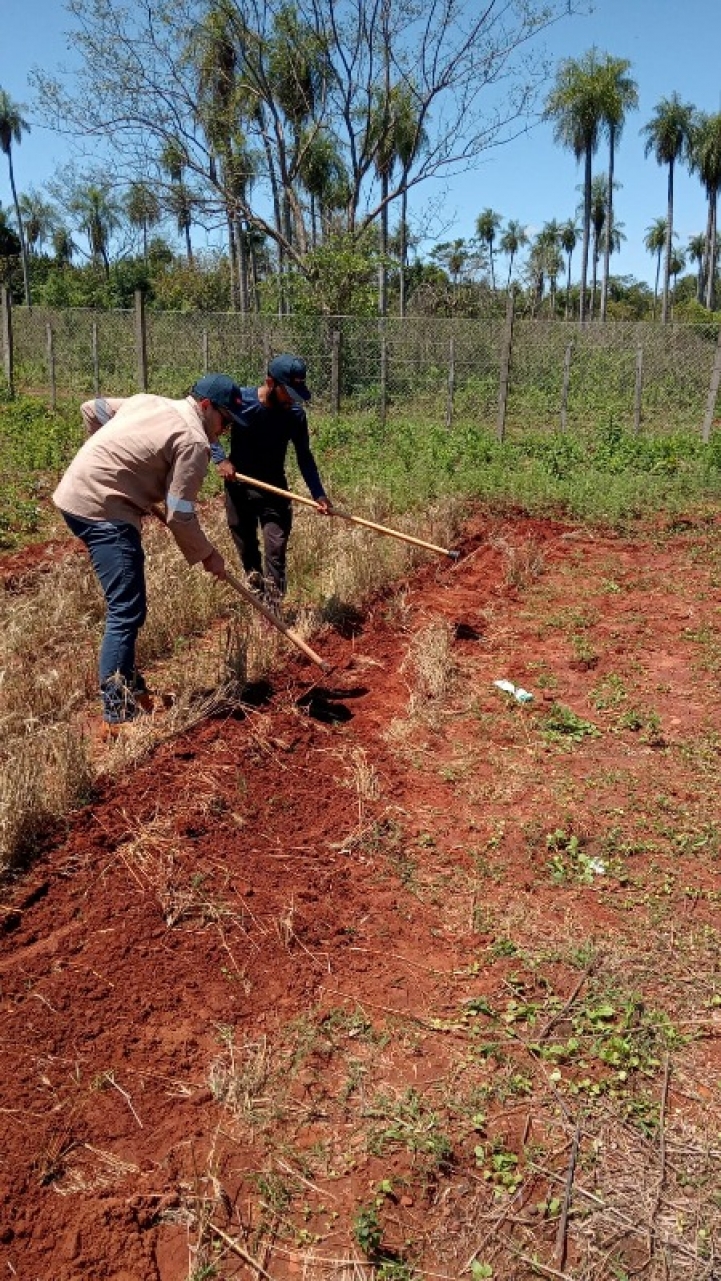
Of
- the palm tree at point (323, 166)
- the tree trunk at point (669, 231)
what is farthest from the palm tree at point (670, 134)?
the palm tree at point (323, 166)

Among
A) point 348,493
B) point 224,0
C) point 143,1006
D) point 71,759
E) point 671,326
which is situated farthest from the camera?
point 224,0

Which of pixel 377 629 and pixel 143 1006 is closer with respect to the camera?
pixel 143 1006

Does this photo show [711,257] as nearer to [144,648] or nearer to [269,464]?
[269,464]

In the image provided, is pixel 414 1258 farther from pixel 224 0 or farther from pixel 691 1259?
pixel 224 0

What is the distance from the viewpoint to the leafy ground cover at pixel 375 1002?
2176mm

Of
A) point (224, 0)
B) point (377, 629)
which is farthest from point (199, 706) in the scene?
point (224, 0)

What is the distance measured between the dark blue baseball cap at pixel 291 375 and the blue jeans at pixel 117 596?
1.42 meters

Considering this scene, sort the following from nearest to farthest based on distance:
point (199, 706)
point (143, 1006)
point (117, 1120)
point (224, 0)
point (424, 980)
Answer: point (117, 1120), point (143, 1006), point (424, 980), point (199, 706), point (224, 0)

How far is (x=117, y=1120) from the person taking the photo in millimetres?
2387

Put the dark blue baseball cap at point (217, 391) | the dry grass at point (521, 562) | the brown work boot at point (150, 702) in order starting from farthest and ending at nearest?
1. the dry grass at point (521, 562)
2. the brown work boot at point (150, 702)
3. the dark blue baseball cap at point (217, 391)

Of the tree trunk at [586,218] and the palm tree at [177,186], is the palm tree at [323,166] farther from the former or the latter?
the tree trunk at [586,218]

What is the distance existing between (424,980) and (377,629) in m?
3.22

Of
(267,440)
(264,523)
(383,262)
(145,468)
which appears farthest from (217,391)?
(383,262)

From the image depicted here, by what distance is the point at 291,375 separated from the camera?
5.16m
